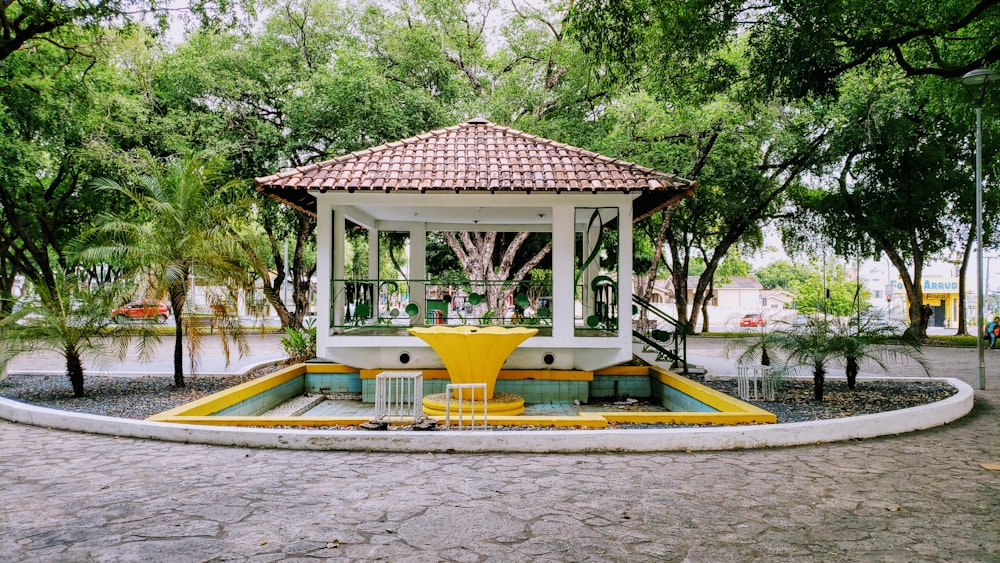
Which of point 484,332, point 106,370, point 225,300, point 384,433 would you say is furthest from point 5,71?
point 384,433

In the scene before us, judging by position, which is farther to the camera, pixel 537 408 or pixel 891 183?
pixel 891 183

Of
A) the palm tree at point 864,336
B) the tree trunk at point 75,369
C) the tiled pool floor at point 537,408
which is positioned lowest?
the tiled pool floor at point 537,408

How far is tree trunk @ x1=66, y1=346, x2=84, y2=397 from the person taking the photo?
31.4 ft

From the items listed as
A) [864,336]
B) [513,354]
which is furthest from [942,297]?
[513,354]

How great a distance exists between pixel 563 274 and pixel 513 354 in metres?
1.70

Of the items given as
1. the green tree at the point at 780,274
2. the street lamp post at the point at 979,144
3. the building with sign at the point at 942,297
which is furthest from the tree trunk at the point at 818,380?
the green tree at the point at 780,274

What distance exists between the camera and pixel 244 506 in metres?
4.81

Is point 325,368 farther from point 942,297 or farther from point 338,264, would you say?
point 942,297

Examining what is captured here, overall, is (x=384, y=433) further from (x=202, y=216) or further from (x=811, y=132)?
(x=811, y=132)

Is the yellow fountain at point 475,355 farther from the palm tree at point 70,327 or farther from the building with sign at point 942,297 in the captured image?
the building with sign at point 942,297

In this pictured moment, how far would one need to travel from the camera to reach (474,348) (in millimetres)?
9586

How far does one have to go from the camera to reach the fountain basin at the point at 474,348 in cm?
953

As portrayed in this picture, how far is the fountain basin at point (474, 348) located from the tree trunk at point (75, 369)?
16.4ft

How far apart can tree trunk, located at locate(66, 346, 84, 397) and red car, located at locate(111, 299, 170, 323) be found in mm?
738
